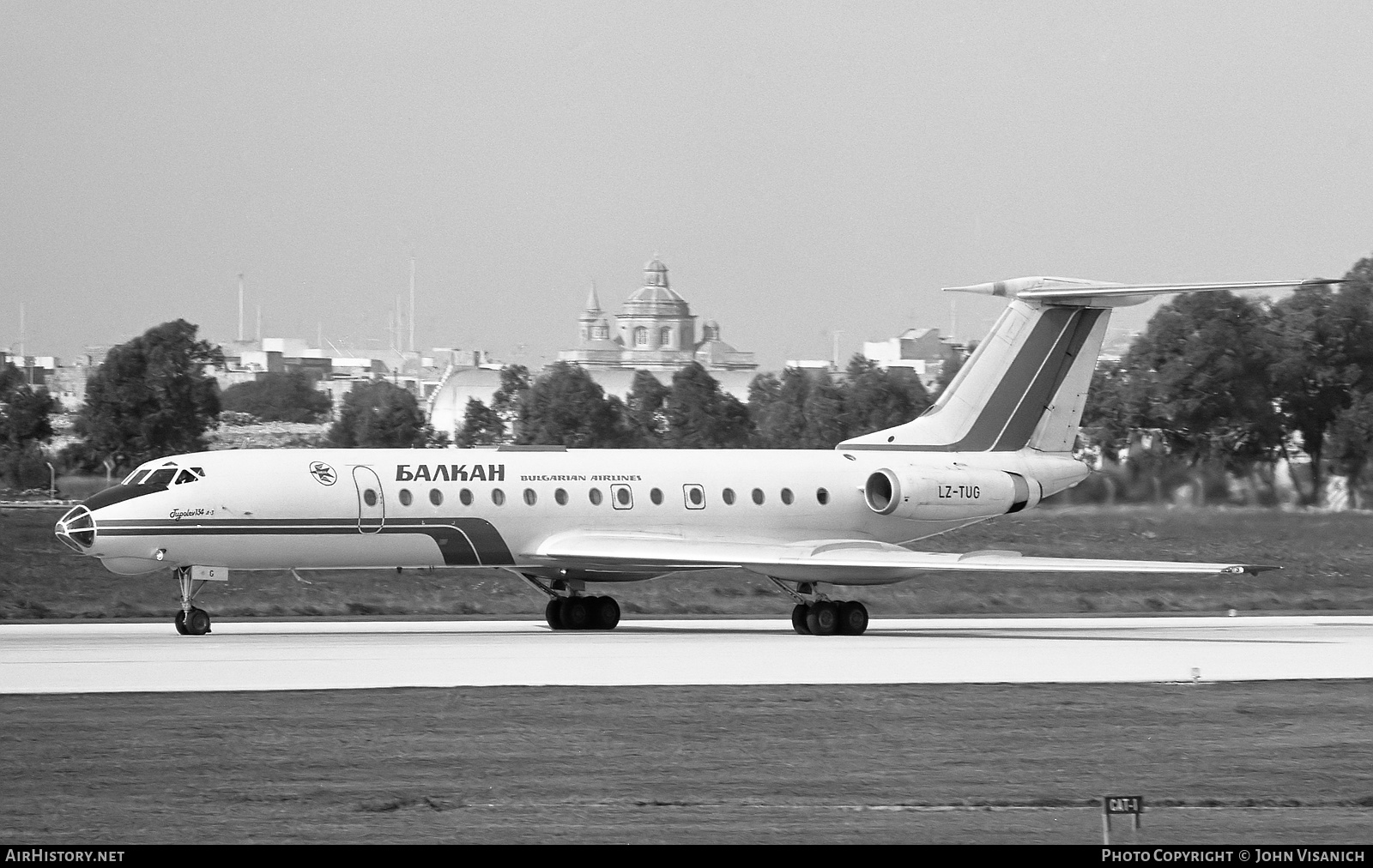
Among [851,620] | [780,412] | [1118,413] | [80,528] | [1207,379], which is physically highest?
[1207,379]

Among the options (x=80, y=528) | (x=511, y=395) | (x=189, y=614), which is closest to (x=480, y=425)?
(x=511, y=395)

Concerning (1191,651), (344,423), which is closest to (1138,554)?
(1191,651)

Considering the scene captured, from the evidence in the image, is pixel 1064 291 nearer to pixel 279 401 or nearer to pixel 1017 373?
pixel 1017 373

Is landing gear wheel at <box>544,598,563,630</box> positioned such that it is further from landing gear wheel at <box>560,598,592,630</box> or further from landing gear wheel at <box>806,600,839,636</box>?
landing gear wheel at <box>806,600,839,636</box>

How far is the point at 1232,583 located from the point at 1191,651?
1569 centimetres

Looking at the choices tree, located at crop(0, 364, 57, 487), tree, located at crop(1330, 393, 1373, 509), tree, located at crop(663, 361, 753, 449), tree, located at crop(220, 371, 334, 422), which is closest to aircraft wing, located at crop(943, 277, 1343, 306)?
tree, located at crop(1330, 393, 1373, 509)

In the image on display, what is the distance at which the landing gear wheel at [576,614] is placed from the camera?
98.7ft

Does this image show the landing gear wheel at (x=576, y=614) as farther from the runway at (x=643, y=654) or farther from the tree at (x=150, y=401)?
the tree at (x=150, y=401)

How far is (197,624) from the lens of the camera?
89.8 feet

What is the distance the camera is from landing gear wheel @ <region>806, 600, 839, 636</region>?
29062 mm

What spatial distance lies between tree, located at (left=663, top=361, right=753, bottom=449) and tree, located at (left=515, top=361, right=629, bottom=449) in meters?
3.14

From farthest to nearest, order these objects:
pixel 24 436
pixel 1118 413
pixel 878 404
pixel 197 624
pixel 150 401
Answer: pixel 878 404 → pixel 24 436 → pixel 150 401 → pixel 1118 413 → pixel 197 624

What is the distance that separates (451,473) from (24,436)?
6422cm

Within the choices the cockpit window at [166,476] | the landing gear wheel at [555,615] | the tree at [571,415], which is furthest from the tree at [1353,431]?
the cockpit window at [166,476]
